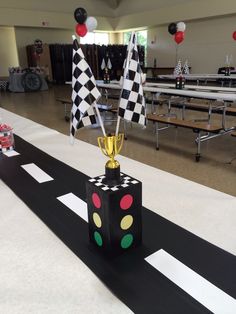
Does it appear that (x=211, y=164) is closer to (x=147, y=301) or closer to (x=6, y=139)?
(x=6, y=139)

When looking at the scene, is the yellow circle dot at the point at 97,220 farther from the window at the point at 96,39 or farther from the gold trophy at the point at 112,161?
the window at the point at 96,39

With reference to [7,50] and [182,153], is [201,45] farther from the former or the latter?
[182,153]

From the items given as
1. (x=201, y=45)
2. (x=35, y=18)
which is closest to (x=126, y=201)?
(x=201, y=45)

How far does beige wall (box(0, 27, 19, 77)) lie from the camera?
37.2ft

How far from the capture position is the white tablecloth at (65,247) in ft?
2.23

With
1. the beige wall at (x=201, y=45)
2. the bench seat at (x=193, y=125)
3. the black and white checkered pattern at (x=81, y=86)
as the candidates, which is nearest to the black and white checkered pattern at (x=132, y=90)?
the black and white checkered pattern at (x=81, y=86)

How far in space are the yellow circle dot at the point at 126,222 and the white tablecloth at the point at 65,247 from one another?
0.51ft

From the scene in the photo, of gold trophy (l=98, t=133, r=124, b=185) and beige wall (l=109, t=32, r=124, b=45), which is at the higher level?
beige wall (l=109, t=32, r=124, b=45)

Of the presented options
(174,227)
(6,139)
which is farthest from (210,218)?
(6,139)

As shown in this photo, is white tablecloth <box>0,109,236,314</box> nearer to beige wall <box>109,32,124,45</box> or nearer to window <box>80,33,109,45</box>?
window <box>80,33,109,45</box>

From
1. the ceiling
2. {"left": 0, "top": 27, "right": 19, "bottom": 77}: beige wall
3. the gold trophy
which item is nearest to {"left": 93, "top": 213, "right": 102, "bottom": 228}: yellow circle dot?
the gold trophy

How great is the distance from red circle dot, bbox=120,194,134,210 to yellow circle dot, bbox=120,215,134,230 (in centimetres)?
3

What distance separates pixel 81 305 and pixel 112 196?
0.28m

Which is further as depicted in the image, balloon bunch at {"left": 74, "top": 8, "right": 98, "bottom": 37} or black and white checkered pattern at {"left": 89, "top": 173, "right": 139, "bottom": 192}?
balloon bunch at {"left": 74, "top": 8, "right": 98, "bottom": 37}
